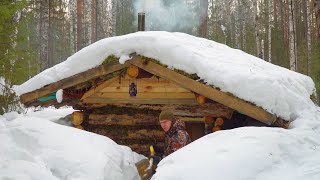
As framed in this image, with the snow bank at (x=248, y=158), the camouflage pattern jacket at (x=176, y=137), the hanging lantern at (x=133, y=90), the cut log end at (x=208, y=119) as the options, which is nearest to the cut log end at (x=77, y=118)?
the hanging lantern at (x=133, y=90)

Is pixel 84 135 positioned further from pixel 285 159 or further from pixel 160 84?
pixel 285 159

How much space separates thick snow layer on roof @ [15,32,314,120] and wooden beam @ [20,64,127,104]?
104 millimetres

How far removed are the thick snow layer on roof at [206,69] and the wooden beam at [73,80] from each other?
104 mm

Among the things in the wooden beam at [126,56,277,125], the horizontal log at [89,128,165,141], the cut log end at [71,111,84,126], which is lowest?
the horizontal log at [89,128,165,141]

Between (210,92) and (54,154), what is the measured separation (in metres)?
2.88

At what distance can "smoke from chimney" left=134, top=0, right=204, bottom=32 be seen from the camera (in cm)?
2966

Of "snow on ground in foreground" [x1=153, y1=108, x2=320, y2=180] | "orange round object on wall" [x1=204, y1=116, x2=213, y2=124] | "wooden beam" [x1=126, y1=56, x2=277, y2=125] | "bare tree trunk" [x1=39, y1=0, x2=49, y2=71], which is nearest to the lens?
"snow on ground in foreground" [x1=153, y1=108, x2=320, y2=180]

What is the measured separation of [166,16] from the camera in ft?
99.7

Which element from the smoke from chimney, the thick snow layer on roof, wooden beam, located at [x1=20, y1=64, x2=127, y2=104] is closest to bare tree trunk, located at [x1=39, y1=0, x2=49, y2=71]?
the smoke from chimney

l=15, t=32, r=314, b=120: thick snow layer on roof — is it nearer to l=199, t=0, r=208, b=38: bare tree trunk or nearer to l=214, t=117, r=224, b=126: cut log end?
A: l=214, t=117, r=224, b=126: cut log end

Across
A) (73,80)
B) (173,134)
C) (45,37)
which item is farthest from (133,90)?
(45,37)

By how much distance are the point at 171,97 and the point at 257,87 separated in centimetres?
238

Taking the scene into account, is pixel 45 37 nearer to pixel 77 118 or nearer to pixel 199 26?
pixel 199 26

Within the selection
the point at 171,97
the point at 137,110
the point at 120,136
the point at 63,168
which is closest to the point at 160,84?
the point at 171,97
